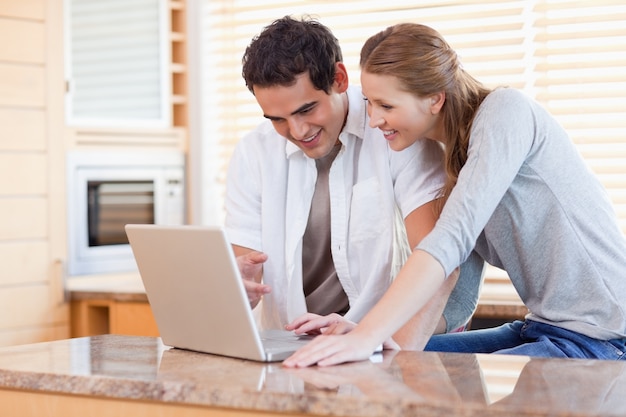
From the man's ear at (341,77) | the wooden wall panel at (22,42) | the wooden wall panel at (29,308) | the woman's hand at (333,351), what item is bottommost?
the wooden wall panel at (29,308)

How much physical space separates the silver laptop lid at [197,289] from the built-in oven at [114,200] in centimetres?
178

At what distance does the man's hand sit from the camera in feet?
6.60

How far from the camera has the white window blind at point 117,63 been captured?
3559 millimetres

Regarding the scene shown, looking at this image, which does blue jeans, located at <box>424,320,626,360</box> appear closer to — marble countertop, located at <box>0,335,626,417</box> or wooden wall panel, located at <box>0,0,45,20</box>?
marble countertop, located at <box>0,335,626,417</box>

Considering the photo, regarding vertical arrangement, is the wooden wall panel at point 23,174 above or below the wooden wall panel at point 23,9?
below

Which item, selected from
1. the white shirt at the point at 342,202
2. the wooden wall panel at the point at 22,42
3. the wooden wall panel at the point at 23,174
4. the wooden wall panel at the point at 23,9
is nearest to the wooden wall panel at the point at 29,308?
the wooden wall panel at the point at 23,174

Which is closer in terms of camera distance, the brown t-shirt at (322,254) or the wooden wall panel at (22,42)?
the brown t-shirt at (322,254)

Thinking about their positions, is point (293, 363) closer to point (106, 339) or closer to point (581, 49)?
point (106, 339)

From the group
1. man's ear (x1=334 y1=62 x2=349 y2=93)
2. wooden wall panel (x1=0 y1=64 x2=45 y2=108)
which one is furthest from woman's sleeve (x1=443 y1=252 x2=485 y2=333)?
wooden wall panel (x1=0 y1=64 x2=45 y2=108)

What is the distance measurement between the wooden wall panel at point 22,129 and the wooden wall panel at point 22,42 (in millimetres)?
182

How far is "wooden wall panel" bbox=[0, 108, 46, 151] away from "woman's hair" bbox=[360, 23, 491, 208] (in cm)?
171

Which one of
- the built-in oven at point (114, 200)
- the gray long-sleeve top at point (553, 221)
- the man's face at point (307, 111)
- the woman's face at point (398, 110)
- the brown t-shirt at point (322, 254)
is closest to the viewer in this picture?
the gray long-sleeve top at point (553, 221)

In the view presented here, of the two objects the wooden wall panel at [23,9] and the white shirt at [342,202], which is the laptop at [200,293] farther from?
the wooden wall panel at [23,9]

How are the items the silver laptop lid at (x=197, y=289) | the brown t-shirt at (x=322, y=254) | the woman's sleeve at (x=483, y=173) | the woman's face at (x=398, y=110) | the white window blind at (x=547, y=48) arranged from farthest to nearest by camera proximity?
the white window blind at (x=547, y=48), the brown t-shirt at (x=322, y=254), the woman's face at (x=398, y=110), the woman's sleeve at (x=483, y=173), the silver laptop lid at (x=197, y=289)
